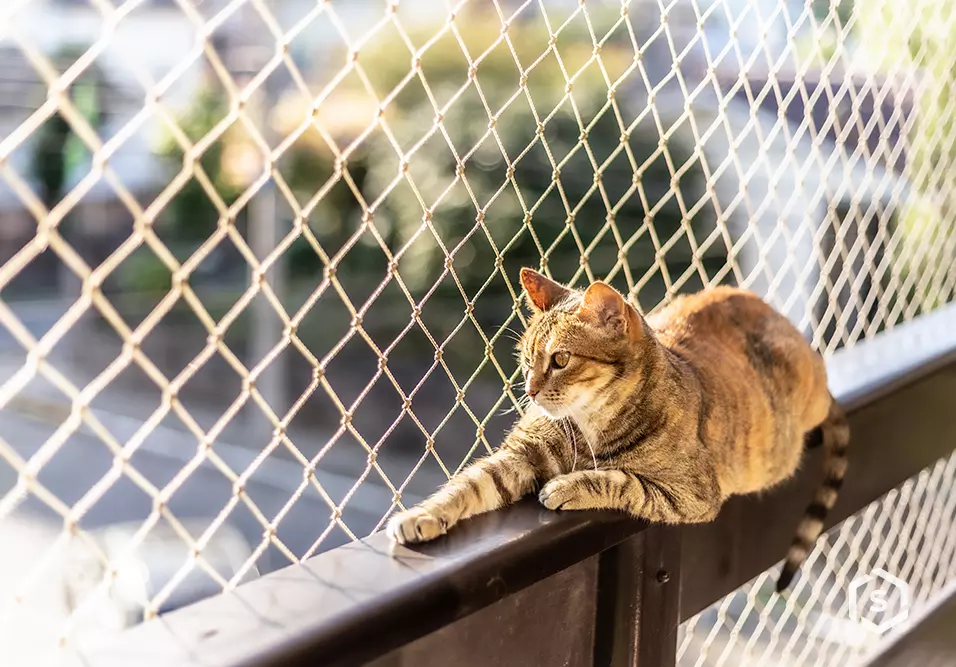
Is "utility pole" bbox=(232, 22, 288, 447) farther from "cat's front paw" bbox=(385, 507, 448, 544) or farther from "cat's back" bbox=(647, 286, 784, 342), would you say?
"cat's front paw" bbox=(385, 507, 448, 544)

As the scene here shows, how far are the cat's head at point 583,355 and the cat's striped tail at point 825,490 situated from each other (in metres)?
0.50

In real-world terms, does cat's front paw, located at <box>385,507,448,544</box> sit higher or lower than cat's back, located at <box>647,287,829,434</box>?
higher

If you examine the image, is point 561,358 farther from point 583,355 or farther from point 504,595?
point 504,595

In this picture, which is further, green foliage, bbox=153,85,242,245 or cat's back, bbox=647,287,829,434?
green foliage, bbox=153,85,242,245

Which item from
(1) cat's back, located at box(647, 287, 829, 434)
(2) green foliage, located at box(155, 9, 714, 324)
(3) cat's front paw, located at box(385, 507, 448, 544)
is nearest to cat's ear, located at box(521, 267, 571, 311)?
(1) cat's back, located at box(647, 287, 829, 434)

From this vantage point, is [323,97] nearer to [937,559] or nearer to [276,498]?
[937,559]

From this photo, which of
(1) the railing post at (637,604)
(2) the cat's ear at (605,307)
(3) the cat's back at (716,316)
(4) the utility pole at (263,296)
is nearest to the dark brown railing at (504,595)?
(1) the railing post at (637,604)

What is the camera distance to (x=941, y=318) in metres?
2.30

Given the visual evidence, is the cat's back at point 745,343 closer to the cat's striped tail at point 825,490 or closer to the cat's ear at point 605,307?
the cat's striped tail at point 825,490

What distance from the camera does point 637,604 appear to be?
47.0 inches

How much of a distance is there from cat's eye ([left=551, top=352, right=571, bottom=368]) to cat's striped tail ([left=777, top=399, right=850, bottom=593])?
593 millimetres

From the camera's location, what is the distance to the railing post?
1186 mm

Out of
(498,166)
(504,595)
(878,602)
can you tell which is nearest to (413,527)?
(504,595)

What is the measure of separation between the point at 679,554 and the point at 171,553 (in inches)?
119
